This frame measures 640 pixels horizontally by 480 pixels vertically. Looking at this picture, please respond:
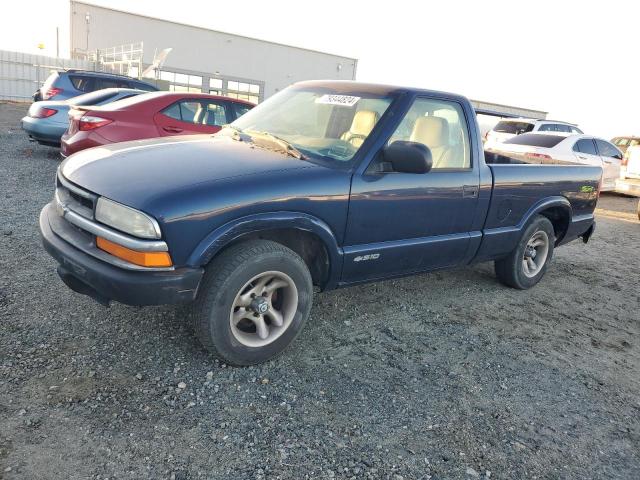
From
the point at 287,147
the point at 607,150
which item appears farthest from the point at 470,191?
the point at 607,150

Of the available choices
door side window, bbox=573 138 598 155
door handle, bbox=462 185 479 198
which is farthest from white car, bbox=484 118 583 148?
door handle, bbox=462 185 479 198

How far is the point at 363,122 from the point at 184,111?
455 cm

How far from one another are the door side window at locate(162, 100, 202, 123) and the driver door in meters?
4.52

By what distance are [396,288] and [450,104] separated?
1.75m

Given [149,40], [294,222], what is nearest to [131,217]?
[294,222]

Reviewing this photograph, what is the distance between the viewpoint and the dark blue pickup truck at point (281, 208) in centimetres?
267

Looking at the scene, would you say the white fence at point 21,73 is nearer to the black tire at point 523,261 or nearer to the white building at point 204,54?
the white building at point 204,54

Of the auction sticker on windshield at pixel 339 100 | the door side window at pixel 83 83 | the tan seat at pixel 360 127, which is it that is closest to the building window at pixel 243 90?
the door side window at pixel 83 83

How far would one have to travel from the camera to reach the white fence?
22.8 metres

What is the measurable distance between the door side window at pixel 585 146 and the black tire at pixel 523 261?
7197 mm

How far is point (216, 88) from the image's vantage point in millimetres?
33188

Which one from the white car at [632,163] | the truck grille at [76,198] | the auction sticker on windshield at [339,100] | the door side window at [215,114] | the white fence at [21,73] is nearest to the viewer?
the truck grille at [76,198]

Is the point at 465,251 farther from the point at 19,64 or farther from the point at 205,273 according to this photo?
the point at 19,64

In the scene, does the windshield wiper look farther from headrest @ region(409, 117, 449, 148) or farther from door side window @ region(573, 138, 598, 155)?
door side window @ region(573, 138, 598, 155)
